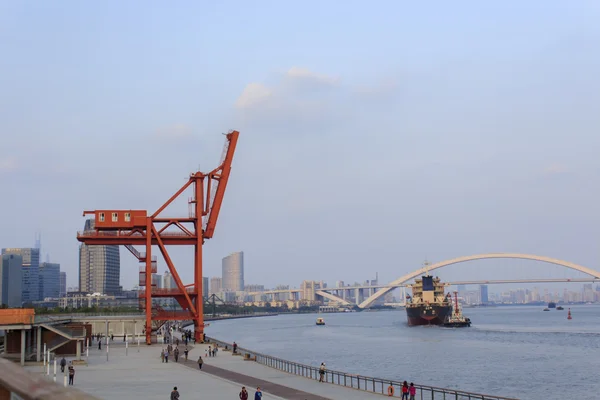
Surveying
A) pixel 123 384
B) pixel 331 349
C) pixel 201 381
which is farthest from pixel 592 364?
pixel 123 384

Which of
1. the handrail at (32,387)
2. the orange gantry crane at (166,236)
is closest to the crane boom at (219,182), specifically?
the orange gantry crane at (166,236)

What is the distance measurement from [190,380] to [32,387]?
3575cm

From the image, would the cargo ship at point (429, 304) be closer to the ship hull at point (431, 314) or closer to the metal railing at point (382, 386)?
the ship hull at point (431, 314)

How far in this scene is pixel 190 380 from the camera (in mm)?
37219

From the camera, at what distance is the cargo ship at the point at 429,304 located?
132 meters

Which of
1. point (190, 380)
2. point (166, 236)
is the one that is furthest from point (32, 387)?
point (166, 236)

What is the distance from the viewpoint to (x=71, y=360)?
1832 inches

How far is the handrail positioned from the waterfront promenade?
22.3 metres

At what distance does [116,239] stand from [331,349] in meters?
31.6

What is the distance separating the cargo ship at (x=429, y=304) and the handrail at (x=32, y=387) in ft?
432

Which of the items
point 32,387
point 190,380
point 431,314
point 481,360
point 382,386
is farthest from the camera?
point 431,314

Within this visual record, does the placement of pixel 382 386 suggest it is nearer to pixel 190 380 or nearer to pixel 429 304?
pixel 190 380

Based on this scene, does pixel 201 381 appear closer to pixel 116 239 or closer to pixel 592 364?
pixel 116 239

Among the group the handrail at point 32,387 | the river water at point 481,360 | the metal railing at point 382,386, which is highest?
the handrail at point 32,387
